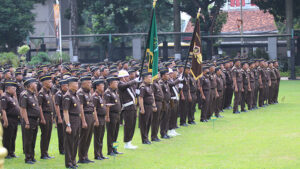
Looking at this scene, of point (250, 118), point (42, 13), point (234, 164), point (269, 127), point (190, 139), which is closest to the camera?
point (234, 164)

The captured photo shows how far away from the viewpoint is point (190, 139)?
45.0ft

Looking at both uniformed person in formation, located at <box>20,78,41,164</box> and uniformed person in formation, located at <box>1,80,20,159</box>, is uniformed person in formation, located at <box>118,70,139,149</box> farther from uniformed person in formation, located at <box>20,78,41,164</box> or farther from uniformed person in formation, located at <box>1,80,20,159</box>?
uniformed person in formation, located at <box>1,80,20,159</box>

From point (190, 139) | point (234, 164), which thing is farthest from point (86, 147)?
point (190, 139)

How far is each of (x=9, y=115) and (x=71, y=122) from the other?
6.85ft

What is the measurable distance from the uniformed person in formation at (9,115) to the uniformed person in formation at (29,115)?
0.59m

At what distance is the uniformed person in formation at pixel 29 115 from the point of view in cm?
1063

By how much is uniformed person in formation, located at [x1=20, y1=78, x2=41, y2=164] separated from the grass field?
0.29 m

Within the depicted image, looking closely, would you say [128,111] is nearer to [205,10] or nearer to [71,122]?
[71,122]

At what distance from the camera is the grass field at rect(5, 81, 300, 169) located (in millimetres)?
10453

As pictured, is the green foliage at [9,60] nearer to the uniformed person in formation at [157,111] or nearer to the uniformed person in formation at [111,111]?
the uniformed person in formation at [157,111]

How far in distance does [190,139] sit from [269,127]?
2985mm

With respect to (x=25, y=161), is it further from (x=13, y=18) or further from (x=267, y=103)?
(x=13, y=18)

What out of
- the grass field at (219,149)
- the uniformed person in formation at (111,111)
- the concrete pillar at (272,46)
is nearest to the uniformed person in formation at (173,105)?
the grass field at (219,149)

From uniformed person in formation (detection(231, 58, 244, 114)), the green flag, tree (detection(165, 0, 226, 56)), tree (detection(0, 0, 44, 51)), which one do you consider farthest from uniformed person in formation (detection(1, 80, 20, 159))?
tree (detection(0, 0, 44, 51))
